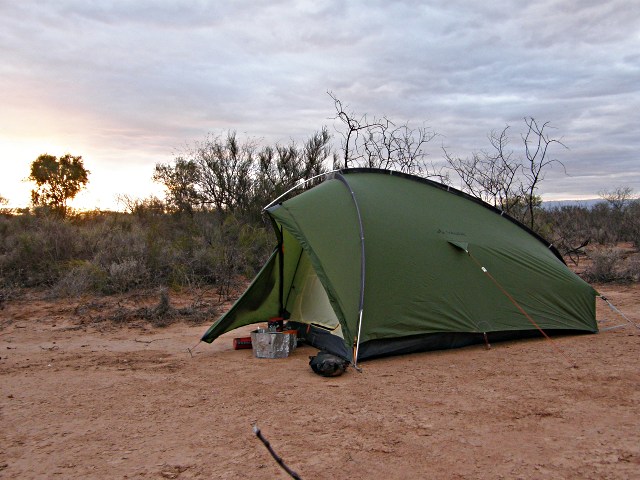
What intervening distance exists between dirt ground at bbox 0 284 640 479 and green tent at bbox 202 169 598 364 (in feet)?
1.03

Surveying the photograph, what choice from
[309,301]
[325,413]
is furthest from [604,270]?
[325,413]

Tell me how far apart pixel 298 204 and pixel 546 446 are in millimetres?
3981

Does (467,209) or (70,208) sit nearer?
(467,209)

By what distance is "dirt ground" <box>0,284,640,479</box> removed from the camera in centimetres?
355

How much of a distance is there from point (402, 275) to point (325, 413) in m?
2.28

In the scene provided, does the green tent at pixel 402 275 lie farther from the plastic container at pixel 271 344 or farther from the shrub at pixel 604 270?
the shrub at pixel 604 270

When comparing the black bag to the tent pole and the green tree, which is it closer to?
the tent pole

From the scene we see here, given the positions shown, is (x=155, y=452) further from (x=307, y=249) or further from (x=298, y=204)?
(x=298, y=204)

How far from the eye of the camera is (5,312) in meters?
9.36

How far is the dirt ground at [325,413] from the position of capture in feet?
11.7

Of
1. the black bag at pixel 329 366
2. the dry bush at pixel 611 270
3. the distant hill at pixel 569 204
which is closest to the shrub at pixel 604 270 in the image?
the dry bush at pixel 611 270

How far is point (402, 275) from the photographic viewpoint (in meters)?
6.37

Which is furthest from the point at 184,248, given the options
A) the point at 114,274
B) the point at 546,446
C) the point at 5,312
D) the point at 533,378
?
the point at 546,446

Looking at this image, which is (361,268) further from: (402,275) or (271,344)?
(271,344)
